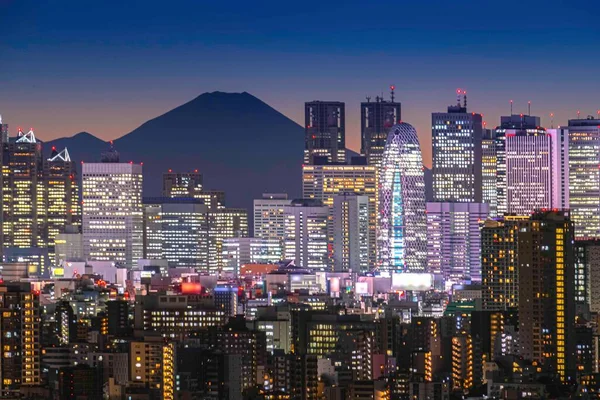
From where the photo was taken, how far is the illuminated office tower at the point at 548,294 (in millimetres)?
38688

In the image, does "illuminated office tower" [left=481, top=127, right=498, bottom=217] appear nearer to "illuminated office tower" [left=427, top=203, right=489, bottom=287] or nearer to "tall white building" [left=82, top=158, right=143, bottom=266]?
"illuminated office tower" [left=427, top=203, right=489, bottom=287]

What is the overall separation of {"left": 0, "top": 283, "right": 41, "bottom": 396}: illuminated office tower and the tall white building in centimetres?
4321

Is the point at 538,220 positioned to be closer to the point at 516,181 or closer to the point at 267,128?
the point at 516,181

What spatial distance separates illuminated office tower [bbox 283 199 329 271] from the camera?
80.2 meters

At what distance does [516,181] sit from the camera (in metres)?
79.8

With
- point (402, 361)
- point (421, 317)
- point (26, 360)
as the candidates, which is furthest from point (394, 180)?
point (26, 360)

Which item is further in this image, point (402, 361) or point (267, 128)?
point (267, 128)

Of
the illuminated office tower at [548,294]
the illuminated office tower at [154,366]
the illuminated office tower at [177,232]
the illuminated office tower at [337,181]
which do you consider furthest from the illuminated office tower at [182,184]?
the illuminated office tower at [154,366]

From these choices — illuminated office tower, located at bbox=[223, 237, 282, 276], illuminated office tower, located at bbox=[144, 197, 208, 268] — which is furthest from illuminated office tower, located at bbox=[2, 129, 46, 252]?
illuminated office tower, located at bbox=[223, 237, 282, 276]

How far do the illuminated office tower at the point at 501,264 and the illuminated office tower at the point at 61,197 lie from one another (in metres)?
30.5

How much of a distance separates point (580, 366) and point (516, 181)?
41.8 metres

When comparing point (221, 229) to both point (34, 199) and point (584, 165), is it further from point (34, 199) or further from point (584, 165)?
point (584, 165)

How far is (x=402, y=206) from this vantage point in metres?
77.8

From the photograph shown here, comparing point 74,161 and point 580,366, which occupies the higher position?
point 74,161
